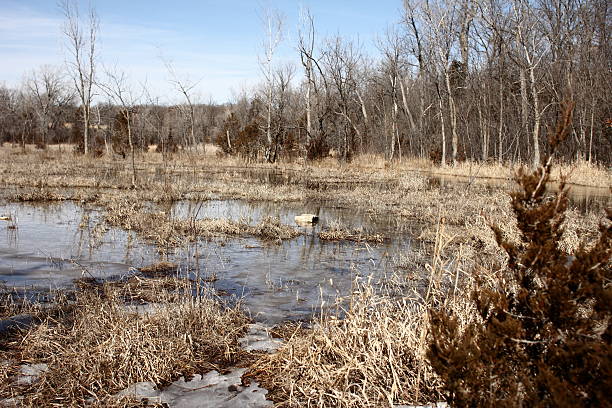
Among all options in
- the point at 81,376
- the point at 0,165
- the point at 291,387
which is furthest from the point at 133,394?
the point at 0,165

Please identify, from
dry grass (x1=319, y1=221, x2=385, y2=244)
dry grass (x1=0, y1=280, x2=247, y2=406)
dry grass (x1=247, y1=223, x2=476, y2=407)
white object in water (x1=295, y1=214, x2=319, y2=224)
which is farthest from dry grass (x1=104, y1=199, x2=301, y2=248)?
dry grass (x1=247, y1=223, x2=476, y2=407)

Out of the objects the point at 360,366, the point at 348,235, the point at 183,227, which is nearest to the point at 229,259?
the point at 183,227

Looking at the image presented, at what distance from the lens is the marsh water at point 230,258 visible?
6.60 meters

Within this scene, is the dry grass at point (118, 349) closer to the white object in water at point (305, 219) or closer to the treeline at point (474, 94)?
the white object in water at point (305, 219)

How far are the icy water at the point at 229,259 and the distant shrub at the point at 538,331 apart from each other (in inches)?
104

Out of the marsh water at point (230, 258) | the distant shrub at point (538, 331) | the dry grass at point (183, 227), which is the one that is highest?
the distant shrub at point (538, 331)

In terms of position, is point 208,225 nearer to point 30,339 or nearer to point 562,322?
point 30,339

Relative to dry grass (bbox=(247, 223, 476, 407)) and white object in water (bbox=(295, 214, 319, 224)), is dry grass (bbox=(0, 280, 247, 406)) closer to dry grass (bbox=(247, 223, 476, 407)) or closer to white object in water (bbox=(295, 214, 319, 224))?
dry grass (bbox=(247, 223, 476, 407))

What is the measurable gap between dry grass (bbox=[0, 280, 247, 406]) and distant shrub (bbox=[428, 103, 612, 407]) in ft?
7.77

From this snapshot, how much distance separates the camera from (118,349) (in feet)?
13.2

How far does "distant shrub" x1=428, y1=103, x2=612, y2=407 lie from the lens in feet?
7.22

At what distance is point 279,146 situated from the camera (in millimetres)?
33969

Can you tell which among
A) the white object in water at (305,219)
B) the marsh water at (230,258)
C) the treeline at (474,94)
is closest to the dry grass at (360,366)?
the marsh water at (230,258)

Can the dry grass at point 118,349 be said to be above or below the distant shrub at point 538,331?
below
